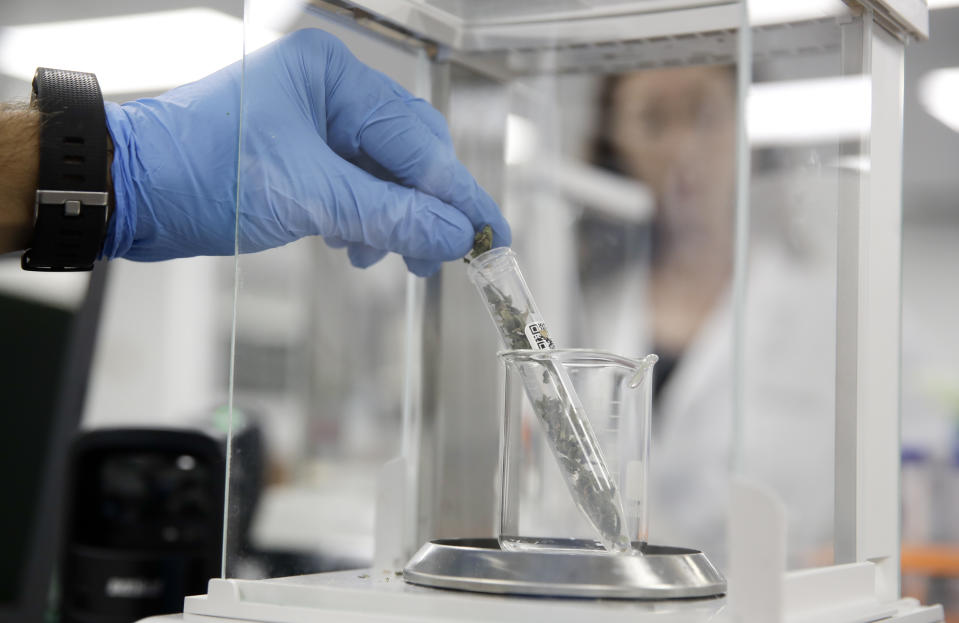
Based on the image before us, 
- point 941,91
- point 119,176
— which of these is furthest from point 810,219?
point 941,91

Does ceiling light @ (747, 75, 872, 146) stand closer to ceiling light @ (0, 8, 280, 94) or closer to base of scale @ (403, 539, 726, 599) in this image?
base of scale @ (403, 539, 726, 599)

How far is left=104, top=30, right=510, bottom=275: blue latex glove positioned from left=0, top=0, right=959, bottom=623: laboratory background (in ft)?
0.08

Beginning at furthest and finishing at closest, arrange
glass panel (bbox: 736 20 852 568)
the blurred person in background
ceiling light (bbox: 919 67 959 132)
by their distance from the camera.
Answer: ceiling light (bbox: 919 67 959 132) → the blurred person in background → glass panel (bbox: 736 20 852 568)

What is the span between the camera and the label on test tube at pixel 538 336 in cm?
79

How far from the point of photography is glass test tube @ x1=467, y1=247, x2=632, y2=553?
74 centimetres

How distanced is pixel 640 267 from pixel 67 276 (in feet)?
6.06

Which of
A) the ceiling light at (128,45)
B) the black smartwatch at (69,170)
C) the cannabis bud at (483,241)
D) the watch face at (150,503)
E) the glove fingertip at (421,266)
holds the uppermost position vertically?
the ceiling light at (128,45)

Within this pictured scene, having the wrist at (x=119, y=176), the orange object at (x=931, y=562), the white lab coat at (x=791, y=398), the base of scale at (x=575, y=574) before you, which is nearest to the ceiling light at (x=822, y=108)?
the white lab coat at (x=791, y=398)

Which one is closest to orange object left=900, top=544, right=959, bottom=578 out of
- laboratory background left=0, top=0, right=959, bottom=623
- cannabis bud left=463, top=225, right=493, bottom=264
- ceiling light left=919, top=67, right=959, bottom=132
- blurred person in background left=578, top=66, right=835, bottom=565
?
laboratory background left=0, top=0, right=959, bottom=623

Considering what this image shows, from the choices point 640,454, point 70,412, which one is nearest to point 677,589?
point 640,454

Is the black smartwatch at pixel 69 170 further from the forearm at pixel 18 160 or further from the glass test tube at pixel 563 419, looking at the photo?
the glass test tube at pixel 563 419

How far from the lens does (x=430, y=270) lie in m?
0.98

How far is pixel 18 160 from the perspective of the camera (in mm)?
887

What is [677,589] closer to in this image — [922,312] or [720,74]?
[720,74]
